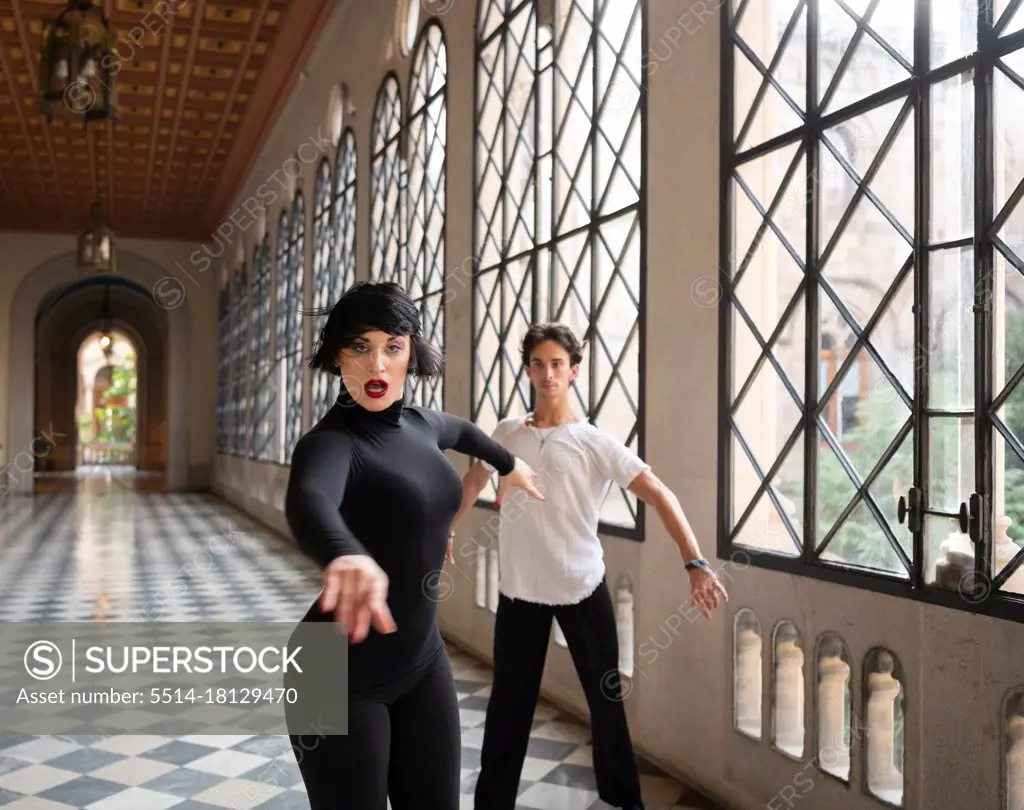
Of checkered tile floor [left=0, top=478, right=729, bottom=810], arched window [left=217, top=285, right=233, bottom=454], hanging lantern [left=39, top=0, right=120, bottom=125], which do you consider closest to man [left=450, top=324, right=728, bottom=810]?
checkered tile floor [left=0, top=478, right=729, bottom=810]

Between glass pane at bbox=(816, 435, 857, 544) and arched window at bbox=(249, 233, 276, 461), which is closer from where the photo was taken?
glass pane at bbox=(816, 435, 857, 544)

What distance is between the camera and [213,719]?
487 centimetres

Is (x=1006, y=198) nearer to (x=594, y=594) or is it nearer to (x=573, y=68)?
(x=594, y=594)

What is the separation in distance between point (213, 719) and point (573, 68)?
3.83 meters

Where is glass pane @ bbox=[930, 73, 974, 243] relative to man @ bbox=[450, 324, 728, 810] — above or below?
above

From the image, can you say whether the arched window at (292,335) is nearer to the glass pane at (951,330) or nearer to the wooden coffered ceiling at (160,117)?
the wooden coffered ceiling at (160,117)

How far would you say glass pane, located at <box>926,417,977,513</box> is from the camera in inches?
104

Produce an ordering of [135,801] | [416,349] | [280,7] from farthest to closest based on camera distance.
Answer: [280,7], [135,801], [416,349]

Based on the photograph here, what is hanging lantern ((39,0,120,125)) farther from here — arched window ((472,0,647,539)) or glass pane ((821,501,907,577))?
glass pane ((821,501,907,577))

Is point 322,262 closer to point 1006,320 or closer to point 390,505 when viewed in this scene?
point 1006,320

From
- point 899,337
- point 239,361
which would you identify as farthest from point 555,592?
point 239,361

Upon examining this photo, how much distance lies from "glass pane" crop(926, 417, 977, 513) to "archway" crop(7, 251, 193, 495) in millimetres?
20004

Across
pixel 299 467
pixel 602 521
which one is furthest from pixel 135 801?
pixel 299 467

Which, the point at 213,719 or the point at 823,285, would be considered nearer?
the point at 823,285
